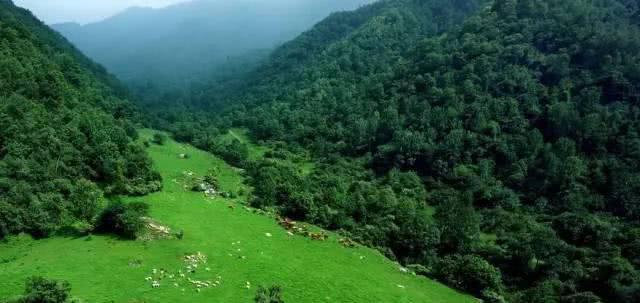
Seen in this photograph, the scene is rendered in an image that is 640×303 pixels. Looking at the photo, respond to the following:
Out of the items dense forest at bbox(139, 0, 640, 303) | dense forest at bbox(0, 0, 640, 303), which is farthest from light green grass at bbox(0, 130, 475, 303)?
dense forest at bbox(139, 0, 640, 303)

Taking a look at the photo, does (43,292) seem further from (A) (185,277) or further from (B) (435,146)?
(B) (435,146)

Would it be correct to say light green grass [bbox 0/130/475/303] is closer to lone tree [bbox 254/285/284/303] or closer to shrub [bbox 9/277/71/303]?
lone tree [bbox 254/285/284/303]

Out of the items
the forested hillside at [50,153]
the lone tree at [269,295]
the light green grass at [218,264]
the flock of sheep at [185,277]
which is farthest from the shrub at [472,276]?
the forested hillside at [50,153]

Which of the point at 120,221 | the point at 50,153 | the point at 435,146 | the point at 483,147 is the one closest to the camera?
the point at 120,221

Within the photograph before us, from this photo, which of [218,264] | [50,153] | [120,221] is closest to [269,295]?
[218,264]

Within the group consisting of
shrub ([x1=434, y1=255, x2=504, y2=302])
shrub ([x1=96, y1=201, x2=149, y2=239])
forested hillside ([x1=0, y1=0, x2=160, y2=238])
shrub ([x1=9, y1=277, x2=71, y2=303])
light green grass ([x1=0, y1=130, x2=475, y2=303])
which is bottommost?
shrub ([x1=434, y1=255, x2=504, y2=302])

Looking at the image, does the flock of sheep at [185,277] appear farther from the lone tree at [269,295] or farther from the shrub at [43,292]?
the shrub at [43,292]

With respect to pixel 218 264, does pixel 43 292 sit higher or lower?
higher
